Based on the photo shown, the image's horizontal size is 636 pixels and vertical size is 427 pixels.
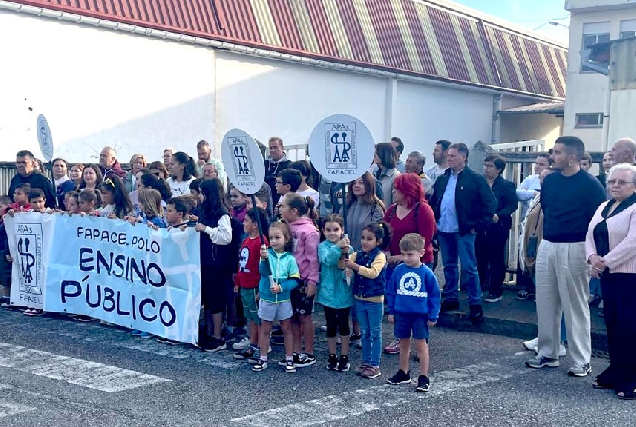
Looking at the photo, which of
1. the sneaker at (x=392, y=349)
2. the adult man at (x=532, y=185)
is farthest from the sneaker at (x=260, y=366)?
the adult man at (x=532, y=185)

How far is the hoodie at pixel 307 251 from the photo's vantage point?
277 inches

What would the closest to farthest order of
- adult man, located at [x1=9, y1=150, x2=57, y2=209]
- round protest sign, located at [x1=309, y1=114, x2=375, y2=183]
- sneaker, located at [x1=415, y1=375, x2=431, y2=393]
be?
sneaker, located at [x1=415, y1=375, x2=431, y2=393]
round protest sign, located at [x1=309, y1=114, x2=375, y2=183]
adult man, located at [x1=9, y1=150, x2=57, y2=209]

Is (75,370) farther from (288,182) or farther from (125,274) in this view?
(288,182)

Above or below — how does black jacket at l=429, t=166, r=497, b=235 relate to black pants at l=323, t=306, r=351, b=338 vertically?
above

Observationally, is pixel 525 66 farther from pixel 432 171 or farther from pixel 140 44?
pixel 432 171

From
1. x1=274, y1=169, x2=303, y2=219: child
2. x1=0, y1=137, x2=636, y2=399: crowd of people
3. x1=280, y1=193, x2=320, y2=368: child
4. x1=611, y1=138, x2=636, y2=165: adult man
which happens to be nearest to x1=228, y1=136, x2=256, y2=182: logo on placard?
x1=0, y1=137, x2=636, y2=399: crowd of people

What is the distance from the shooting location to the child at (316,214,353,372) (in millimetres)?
6891

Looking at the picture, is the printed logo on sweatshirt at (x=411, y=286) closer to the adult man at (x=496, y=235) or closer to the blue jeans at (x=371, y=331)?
the blue jeans at (x=371, y=331)

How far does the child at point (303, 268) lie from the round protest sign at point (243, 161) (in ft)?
1.17

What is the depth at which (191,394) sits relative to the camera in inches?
242

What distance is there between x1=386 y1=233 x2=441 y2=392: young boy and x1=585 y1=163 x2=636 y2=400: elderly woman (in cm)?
139

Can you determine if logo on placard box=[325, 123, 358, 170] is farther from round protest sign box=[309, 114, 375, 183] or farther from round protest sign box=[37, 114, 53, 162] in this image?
round protest sign box=[37, 114, 53, 162]

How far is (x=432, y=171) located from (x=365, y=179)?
3.18 meters

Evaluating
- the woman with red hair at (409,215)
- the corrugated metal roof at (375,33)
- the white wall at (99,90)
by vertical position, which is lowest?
the woman with red hair at (409,215)
